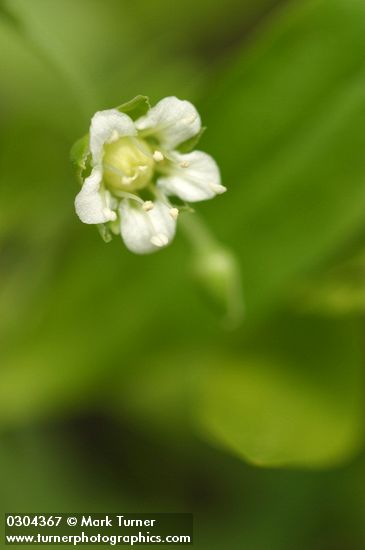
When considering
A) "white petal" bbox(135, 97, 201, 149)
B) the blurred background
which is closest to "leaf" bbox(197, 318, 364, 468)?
the blurred background

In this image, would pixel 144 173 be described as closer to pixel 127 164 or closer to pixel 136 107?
pixel 127 164

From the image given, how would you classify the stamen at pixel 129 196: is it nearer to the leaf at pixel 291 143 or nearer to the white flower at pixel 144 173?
the white flower at pixel 144 173

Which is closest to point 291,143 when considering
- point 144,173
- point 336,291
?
point 336,291

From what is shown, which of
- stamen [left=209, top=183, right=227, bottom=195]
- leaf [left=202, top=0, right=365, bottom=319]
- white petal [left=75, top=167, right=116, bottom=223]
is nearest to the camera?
white petal [left=75, top=167, right=116, bottom=223]

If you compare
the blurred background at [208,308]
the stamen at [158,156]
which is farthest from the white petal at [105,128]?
the blurred background at [208,308]

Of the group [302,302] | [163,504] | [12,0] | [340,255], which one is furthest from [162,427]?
[12,0]

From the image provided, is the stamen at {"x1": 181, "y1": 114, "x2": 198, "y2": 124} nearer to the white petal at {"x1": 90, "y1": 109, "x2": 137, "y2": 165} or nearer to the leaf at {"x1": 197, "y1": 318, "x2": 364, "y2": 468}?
the white petal at {"x1": 90, "y1": 109, "x2": 137, "y2": 165}
